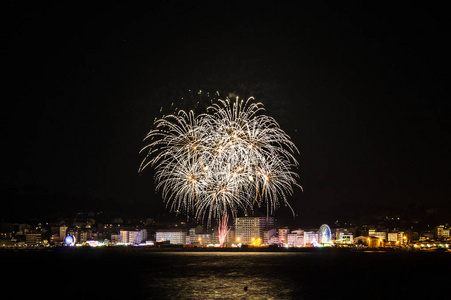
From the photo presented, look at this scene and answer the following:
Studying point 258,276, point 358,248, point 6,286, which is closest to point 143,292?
point 6,286

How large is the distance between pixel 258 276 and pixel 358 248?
413ft

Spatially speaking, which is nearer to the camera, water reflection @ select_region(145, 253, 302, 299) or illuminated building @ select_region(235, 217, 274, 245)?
water reflection @ select_region(145, 253, 302, 299)

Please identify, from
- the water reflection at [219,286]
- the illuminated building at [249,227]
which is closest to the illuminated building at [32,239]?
the illuminated building at [249,227]

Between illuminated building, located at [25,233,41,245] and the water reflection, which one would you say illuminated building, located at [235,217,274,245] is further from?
the water reflection

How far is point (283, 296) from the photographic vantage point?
46.3m

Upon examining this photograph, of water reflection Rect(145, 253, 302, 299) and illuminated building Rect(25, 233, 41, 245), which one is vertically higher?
illuminated building Rect(25, 233, 41, 245)

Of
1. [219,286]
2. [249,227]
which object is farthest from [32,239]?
[219,286]

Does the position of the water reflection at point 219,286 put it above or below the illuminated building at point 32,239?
below

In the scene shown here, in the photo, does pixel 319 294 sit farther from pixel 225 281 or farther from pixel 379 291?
pixel 225 281

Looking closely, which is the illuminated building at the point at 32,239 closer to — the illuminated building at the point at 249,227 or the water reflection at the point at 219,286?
the illuminated building at the point at 249,227

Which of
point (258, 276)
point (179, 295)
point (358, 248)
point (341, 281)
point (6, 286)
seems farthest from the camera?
point (358, 248)

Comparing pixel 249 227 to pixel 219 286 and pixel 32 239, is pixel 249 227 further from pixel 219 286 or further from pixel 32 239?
pixel 219 286

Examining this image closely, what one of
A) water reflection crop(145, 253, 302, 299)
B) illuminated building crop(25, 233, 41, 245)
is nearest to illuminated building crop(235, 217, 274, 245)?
illuminated building crop(25, 233, 41, 245)

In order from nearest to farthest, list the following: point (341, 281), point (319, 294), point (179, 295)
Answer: point (179, 295), point (319, 294), point (341, 281)
